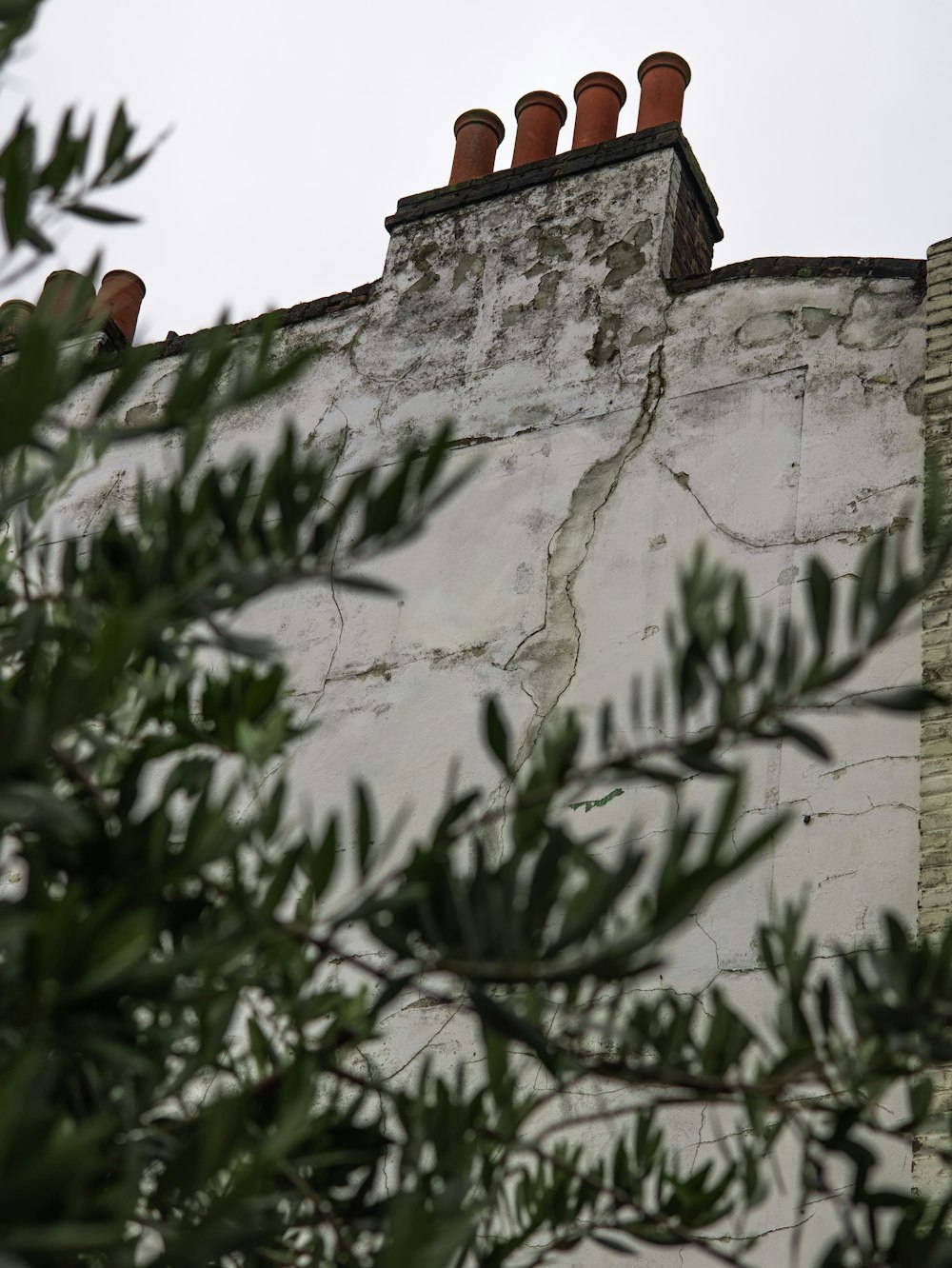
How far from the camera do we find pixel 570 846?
141 cm

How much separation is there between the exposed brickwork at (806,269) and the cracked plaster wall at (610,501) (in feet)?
0.14

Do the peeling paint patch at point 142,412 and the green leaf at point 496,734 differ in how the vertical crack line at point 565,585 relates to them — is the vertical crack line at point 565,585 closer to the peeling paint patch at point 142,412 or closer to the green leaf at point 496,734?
the peeling paint patch at point 142,412

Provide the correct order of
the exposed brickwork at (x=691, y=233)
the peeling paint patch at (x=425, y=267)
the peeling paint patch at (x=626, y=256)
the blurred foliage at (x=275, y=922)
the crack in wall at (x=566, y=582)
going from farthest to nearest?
the peeling paint patch at (x=425, y=267) → the exposed brickwork at (x=691, y=233) → the peeling paint patch at (x=626, y=256) → the crack in wall at (x=566, y=582) → the blurred foliage at (x=275, y=922)

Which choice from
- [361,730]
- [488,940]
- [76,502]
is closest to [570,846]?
[488,940]

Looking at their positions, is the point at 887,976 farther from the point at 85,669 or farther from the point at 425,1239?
the point at 85,669

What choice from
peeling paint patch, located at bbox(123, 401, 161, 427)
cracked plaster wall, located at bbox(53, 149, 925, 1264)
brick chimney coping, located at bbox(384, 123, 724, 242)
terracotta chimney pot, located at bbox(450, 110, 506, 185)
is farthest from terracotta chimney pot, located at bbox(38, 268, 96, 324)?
terracotta chimney pot, located at bbox(450, 110, 506, 185)

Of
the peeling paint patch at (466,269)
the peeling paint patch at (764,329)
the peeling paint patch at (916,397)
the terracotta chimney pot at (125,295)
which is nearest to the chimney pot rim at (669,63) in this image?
the peeling paint patch at (466,269)

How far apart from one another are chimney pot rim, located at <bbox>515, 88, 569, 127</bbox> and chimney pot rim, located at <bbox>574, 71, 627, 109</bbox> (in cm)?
11

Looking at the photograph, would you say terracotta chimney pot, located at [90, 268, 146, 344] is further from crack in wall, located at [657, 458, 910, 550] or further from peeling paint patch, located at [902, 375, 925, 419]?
peeling paint patch, located at [902, 375, 925, 419]

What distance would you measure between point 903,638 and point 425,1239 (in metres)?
4.05

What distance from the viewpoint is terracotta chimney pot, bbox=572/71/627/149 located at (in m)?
6.95

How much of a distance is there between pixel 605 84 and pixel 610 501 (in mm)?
2468

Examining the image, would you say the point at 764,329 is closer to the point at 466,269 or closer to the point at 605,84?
the point at 466,269

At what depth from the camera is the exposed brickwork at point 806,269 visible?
5.66 metres
